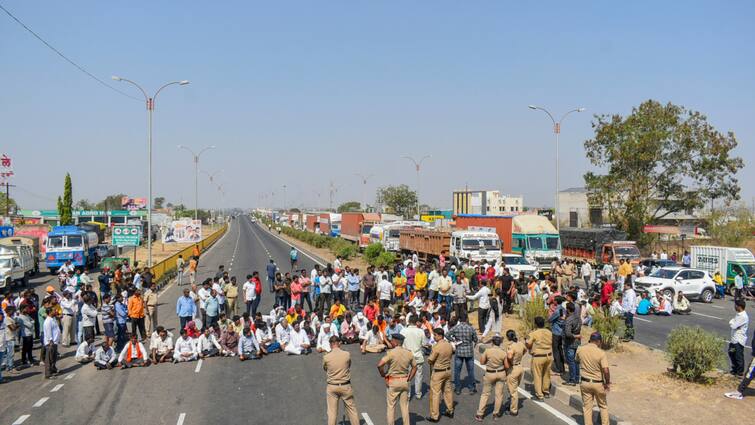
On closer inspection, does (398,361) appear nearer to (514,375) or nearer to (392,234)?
(514,375)

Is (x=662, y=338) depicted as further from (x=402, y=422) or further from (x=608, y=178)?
(x=608, y=178)

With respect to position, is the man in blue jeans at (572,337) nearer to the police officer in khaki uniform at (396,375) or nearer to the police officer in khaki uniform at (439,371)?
the police officer in khaki uniform at (439,371)

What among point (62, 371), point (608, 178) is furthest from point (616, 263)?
point (62, 371)

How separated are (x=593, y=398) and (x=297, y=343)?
799 cm

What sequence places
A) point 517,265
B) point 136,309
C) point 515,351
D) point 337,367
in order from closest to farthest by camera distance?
point 337,367 < point 515,351 < point 136,309 < point 517,265

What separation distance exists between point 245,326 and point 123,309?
132 inches

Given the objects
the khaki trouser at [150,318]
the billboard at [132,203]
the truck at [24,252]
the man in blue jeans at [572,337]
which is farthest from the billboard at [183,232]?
the billboard at [132,203]

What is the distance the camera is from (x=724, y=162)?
1699 inches

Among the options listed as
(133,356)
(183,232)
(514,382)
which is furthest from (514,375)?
(183,232)

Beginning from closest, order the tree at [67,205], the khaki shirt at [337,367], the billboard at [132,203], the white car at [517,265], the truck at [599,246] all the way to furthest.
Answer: the khaki shirt at [337,367], the white car at [517,265], the truck at [599,246], the tree at [67,205], the billboard at [132,203]

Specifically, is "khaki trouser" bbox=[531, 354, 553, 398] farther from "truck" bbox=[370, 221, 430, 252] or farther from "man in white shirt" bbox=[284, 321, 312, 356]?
"truck" bbox=[370, 221, 430, 252]

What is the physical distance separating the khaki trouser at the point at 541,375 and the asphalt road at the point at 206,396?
0.30 meters

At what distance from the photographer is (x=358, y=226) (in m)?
55.3

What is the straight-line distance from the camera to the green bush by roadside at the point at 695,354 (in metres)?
11.9
